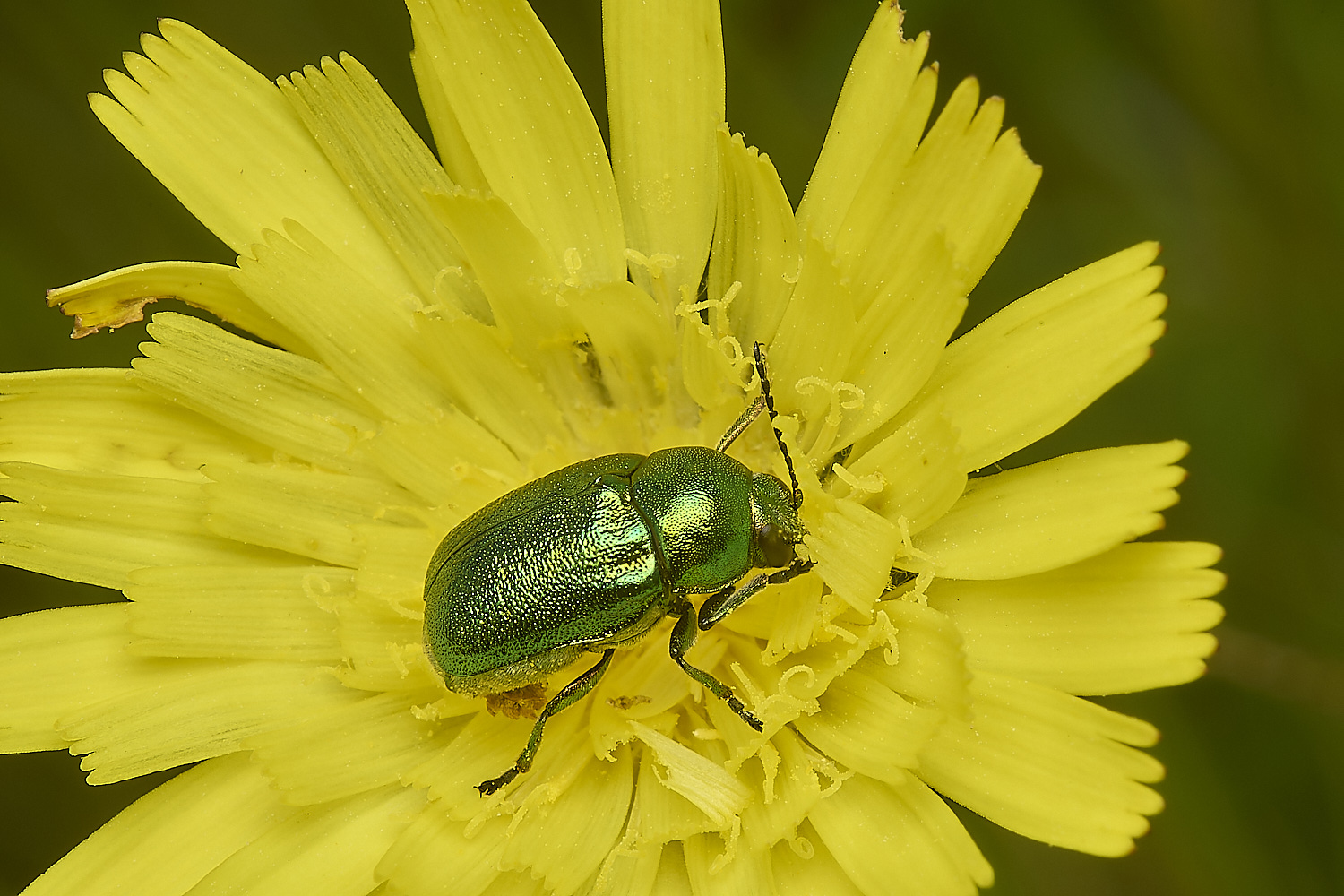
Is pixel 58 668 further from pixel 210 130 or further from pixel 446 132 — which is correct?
pixel 446 132

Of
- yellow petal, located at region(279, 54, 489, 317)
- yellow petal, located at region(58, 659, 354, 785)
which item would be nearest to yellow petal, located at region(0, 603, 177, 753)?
yellow petal, located at region(58, 659, 354, 785)

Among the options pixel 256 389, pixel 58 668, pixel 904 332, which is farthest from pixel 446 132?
pixel 58 668

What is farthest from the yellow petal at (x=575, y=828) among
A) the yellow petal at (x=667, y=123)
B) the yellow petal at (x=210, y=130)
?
Answer: the yellow petal at (x=210, y=130)

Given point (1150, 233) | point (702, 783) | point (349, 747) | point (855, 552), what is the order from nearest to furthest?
point (855, 552), point (702, 783), point (349, 747), point (1150, 233)

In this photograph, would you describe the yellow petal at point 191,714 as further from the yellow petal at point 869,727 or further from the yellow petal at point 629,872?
the yellow petal at point 869,727

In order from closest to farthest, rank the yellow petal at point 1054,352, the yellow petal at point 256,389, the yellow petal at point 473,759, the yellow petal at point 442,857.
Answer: the yellow petal at point 1054,352
the yellow petal at point 442,857
the yellow petal at point 473,759
the yellow petal at point 256,389

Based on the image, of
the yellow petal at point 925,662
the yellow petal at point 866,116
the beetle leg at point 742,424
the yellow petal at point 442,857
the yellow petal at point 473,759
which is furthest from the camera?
the beetle leg at point 742,424

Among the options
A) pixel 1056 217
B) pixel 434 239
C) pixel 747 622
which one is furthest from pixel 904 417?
pixel 1056 217
